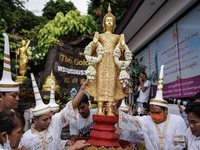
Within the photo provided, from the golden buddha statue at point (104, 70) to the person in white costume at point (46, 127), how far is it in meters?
0.22

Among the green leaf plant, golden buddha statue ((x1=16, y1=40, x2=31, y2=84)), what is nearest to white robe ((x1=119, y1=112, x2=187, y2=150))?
the green leaf plant

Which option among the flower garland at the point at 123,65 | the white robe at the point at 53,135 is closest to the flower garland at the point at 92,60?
the flower garland at the point at 123,65

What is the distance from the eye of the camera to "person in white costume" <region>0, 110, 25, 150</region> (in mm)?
1541

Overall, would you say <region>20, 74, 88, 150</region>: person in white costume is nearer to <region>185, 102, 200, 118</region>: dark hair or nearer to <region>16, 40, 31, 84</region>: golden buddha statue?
<region>185, 102, 200, 118</region>: dark hair

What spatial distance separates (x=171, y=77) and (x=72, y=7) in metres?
19.0

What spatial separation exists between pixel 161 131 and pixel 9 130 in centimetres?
203

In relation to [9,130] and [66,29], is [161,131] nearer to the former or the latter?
[9,130]

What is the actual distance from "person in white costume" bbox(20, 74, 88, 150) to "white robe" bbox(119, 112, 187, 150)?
71cm

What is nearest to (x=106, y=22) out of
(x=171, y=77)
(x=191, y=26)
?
(x=191, y=26)

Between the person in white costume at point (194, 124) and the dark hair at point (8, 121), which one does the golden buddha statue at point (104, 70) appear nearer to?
the person in white costume at point (194, 124)

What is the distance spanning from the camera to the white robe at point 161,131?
2.43 meters

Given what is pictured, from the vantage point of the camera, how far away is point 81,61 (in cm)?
980

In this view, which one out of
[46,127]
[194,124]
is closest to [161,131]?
[194,124]

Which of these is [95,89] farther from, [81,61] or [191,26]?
[81,61]
